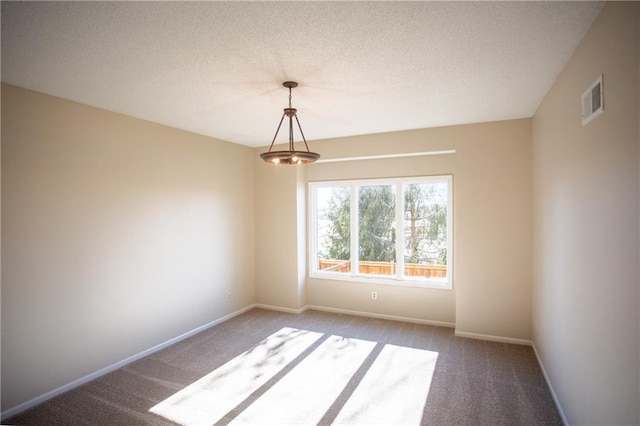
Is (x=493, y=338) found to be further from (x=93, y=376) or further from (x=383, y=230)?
(x=93, y=376)

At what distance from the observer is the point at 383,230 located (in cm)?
510

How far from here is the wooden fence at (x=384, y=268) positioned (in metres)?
4.77

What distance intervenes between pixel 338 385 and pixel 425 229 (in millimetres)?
2554

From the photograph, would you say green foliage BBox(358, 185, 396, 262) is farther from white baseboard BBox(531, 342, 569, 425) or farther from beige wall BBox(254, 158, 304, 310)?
white baseboard BBox(531, 342, 569, 425)

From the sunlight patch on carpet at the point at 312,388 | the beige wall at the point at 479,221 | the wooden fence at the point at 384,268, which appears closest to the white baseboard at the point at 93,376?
the sunlight patch on carpet at the point at 312,388

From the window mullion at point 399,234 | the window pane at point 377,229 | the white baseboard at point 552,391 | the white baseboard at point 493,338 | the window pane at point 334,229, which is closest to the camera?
the white baseboard at point 552,391

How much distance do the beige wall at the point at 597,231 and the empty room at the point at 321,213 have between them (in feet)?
0.07

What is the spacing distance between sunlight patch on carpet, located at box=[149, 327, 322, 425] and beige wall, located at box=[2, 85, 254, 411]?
1.05 metres

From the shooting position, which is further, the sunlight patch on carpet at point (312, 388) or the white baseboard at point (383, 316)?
the white baseboard at point (383, 316)

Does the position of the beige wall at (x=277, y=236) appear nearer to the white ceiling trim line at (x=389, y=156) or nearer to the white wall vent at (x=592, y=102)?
the white ceiling trim line at (x=389, y=156)

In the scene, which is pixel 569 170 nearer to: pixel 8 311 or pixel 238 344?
pixel 238 344

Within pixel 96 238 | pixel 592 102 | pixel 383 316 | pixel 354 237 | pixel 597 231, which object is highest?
pixel 592 102

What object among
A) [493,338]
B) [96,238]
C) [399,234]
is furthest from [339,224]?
[96,238]

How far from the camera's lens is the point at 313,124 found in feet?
13.7
